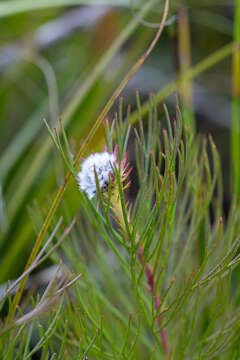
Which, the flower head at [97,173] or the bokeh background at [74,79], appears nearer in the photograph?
the flower head at [97,173]

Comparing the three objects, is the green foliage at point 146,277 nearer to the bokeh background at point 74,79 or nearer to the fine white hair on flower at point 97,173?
the fine white hair on flower at point 97,173

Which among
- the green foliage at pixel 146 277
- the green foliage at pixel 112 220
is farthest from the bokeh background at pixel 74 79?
the green foliage at pixel 146 277

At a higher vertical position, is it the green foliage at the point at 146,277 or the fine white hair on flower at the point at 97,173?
the fine white hair on flower at the point at 97,173

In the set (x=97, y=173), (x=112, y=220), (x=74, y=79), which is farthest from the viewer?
(x=74, y=79)

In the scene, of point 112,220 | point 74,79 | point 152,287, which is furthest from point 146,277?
point 74,79

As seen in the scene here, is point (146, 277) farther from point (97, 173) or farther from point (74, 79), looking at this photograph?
point (74, 79)

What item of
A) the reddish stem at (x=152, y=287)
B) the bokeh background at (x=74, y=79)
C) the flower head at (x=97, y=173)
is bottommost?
the reddish stem at (x=152, y=287)
